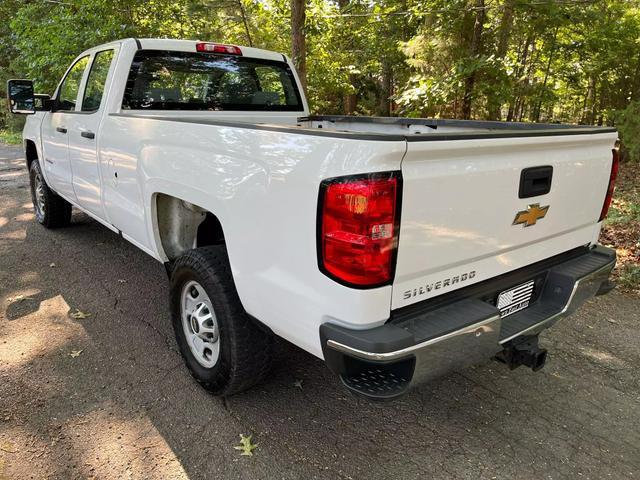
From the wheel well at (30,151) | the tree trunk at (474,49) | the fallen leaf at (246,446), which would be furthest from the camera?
the tree trunk at (474,49)

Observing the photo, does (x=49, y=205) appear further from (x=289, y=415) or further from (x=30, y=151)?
(x=289, y=415)

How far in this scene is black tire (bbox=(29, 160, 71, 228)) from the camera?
5824 millimetres

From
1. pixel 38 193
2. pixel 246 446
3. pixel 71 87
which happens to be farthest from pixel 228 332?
pixel 38 193

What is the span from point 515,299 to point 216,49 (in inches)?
128

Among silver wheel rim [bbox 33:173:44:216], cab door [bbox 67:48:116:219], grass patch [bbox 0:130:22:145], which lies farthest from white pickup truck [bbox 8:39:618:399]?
grass patch [bbox 0:130:22:145]

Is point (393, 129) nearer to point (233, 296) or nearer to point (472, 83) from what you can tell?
point (233, 296)

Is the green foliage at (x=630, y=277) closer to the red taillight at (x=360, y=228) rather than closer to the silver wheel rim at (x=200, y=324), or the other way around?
the red taillight at (x=360, y=228)

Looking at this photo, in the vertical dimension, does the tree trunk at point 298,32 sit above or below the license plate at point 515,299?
above

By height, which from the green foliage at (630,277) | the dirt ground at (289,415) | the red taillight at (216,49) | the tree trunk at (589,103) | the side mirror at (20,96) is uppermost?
the red taillight at (216,49)

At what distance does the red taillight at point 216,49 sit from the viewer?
13.8 ft

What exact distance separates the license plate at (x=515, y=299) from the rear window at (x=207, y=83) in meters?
2.93

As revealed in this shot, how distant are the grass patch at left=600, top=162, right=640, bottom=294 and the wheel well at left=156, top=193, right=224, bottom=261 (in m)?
3.95

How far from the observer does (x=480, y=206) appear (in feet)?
7.06

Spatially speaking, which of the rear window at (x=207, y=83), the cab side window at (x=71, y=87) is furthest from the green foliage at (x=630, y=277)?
the cab side window at (x=71, y=87)
